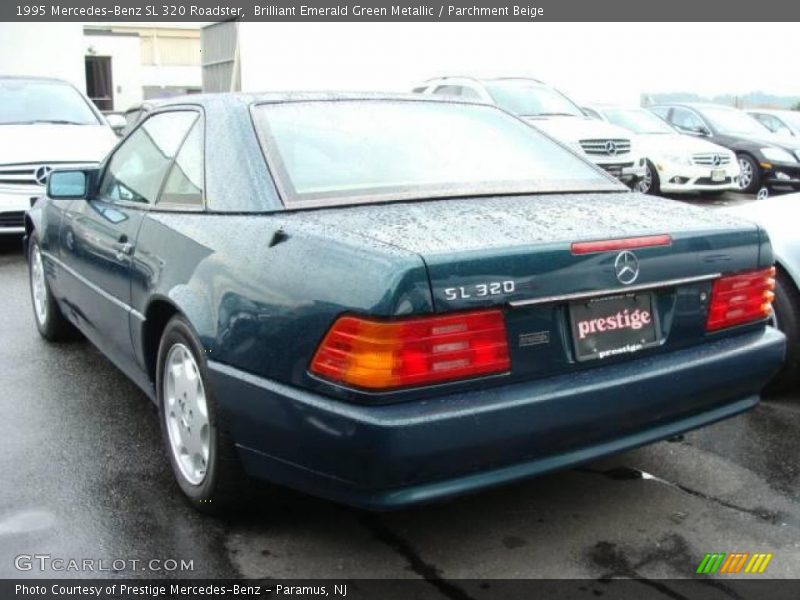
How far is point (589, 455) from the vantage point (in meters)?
2.62

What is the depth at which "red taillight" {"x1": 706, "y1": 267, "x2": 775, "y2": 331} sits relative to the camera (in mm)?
2891

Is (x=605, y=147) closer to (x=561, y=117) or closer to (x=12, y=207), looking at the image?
(x=561, y=117)

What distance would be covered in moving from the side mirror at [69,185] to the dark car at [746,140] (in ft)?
41.4

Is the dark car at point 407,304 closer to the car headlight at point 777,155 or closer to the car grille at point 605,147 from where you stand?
the car grille at point 605,147

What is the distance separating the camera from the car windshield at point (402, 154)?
3.00 metres

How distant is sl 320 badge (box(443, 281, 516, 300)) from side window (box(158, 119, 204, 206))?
3.93ft

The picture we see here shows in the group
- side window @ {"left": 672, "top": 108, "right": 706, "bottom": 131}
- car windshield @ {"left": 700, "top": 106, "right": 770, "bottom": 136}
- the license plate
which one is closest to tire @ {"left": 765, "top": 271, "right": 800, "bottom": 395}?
the license plate

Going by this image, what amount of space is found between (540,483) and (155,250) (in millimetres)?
1710

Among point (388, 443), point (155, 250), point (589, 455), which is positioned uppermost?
point (155, 250)

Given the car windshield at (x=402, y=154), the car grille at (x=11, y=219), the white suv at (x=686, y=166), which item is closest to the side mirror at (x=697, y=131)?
the white suv at (x=686, y=166)

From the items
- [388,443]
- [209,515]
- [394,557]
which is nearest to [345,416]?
[388,443]

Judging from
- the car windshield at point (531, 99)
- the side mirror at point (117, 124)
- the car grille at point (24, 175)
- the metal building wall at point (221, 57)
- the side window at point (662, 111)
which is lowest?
the car grille at point (24, 175)

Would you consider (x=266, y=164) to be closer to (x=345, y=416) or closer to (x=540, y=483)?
(x=345, y=416)

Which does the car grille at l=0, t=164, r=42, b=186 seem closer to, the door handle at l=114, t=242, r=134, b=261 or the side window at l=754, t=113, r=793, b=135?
the door handle at l=114, t=242, r=134, b=261
